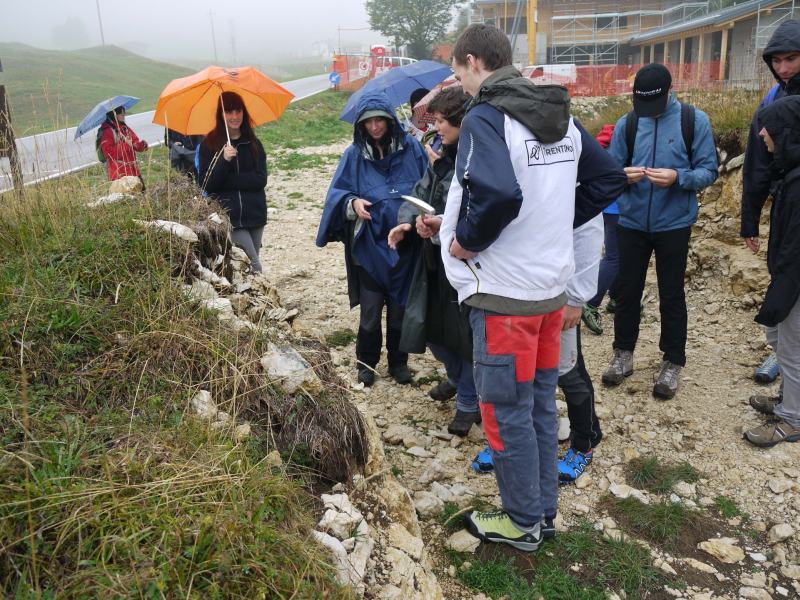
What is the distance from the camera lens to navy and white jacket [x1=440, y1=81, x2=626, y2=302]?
2.41 m

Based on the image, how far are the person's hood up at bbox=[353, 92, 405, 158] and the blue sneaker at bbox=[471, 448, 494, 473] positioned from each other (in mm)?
2115

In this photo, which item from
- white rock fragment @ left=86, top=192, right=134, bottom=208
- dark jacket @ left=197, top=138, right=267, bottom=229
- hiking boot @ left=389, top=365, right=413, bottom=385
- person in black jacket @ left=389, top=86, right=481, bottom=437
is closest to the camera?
person in black jacket @ left=389, top=86, right=481, bottom=437

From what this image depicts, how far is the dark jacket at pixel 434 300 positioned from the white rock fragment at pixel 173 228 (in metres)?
1.34

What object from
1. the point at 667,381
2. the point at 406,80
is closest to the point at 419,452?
the point at 667,381

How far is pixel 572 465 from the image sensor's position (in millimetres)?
3664

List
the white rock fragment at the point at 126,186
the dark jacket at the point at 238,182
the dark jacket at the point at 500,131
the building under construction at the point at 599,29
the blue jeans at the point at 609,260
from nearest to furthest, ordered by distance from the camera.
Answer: the dark jacket at the point at 500,131, the white rock fragment at the point at 126,186, the dark jacket at the point at 238,182, the blue jeans at the point at 609,260, the building under construction at the point at 599,29

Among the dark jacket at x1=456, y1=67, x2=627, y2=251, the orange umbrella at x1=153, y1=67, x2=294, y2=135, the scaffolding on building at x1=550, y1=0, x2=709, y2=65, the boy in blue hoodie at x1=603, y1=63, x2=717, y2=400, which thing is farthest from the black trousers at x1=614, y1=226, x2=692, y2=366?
the scaffolding on building at x1=550, y1=0, x2=709, y2=65

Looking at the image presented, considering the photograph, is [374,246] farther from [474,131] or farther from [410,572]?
[410,572]

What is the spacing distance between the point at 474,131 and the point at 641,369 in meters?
3.12

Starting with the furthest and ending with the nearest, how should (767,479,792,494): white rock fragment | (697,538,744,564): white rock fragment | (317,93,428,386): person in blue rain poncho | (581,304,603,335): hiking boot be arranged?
(581,304,603,335): hiking boot, (317,93,428,386): person in blue rain poncho, (767,479,792,494): white rock fragment, (697,538,744,564): white rock fragment

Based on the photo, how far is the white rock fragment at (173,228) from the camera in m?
3.66

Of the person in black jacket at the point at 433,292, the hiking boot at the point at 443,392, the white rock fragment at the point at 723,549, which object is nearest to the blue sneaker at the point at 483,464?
the person in black jacket at the point at 433,292

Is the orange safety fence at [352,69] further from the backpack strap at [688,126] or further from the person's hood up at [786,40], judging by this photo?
the person's hood up at [786,40]

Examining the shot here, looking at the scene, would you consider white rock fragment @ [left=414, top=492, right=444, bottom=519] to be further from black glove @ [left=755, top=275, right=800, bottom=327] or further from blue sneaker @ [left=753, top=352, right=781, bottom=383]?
blue sneaker @ [left=753, top=352, right=781, bottom=383]
